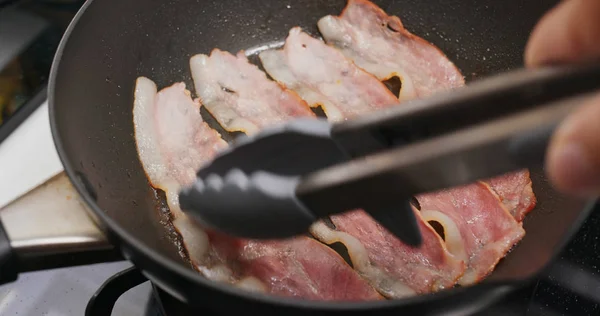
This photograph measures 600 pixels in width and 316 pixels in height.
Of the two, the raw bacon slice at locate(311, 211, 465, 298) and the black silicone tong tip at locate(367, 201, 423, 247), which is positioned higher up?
the black silicone tong tip at locate(367, 201, 423, 247)

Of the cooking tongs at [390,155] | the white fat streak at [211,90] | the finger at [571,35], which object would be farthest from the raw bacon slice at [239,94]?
the finger at [571,35]

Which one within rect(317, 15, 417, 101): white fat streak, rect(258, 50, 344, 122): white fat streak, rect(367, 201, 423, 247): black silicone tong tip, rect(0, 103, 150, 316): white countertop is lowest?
rect(0, 103, 150, 316): white countertop

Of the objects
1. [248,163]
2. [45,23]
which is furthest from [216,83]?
[248,163]

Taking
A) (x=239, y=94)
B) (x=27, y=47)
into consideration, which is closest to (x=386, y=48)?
(x=239, y=94)

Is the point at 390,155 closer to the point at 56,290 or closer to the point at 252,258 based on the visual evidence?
the point at 252,258

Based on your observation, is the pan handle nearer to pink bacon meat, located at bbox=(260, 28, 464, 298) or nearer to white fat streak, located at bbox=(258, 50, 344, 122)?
pink bacon meat, located at bbox=(260, 28, 464, 298)

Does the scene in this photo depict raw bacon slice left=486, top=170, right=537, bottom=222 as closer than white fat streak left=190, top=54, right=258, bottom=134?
Yes

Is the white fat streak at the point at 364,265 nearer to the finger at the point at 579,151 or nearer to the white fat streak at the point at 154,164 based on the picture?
the white fat streak at the point at 154,164

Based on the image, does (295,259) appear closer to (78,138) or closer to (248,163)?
(248,163)

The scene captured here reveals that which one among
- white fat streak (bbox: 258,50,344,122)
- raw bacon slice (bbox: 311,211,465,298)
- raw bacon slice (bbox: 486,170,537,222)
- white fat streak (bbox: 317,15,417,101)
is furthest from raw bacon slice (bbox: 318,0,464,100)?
raw bacon slice (bbox: 311,211,465,298)
